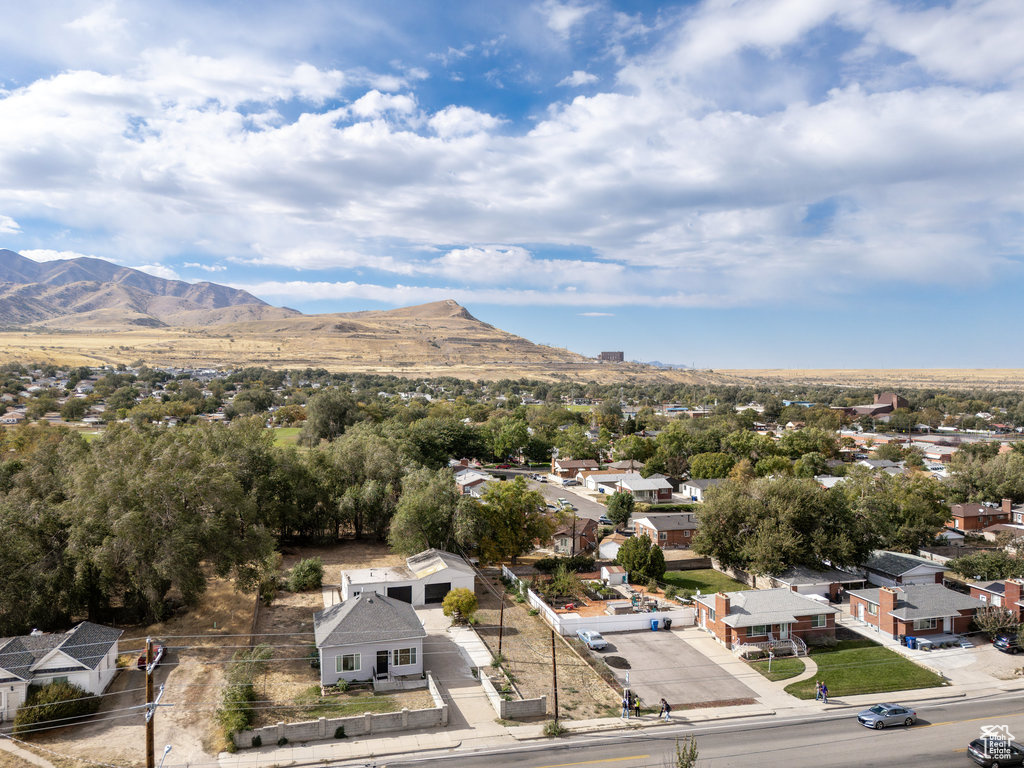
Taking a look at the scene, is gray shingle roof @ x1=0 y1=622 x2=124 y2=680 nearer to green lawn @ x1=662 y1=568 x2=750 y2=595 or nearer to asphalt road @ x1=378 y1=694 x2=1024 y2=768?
asphalt road @ x1=378 y1=694 x2=1024 y2=768

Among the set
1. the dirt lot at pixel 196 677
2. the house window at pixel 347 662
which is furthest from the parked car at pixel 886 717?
the house window at pixel 347 662

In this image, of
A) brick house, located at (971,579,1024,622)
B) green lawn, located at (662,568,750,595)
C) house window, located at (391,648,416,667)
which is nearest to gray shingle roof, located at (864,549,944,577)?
brick house, located at (971,579,1024,622)

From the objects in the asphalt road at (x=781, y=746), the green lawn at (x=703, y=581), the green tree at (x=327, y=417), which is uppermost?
the green tree at (x=327, y=417)

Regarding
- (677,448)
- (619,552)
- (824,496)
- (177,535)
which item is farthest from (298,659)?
(677,448)

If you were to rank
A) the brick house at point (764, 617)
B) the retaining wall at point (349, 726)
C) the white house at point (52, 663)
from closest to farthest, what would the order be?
the retaining wall at point (349, 726), the white house at point (52, 663), the brick house at point (764, 617)

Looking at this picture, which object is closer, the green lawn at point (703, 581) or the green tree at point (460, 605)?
the green tree at point (460, 605)

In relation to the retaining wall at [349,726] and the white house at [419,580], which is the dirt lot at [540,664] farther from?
the retaining wall at [349,726]
